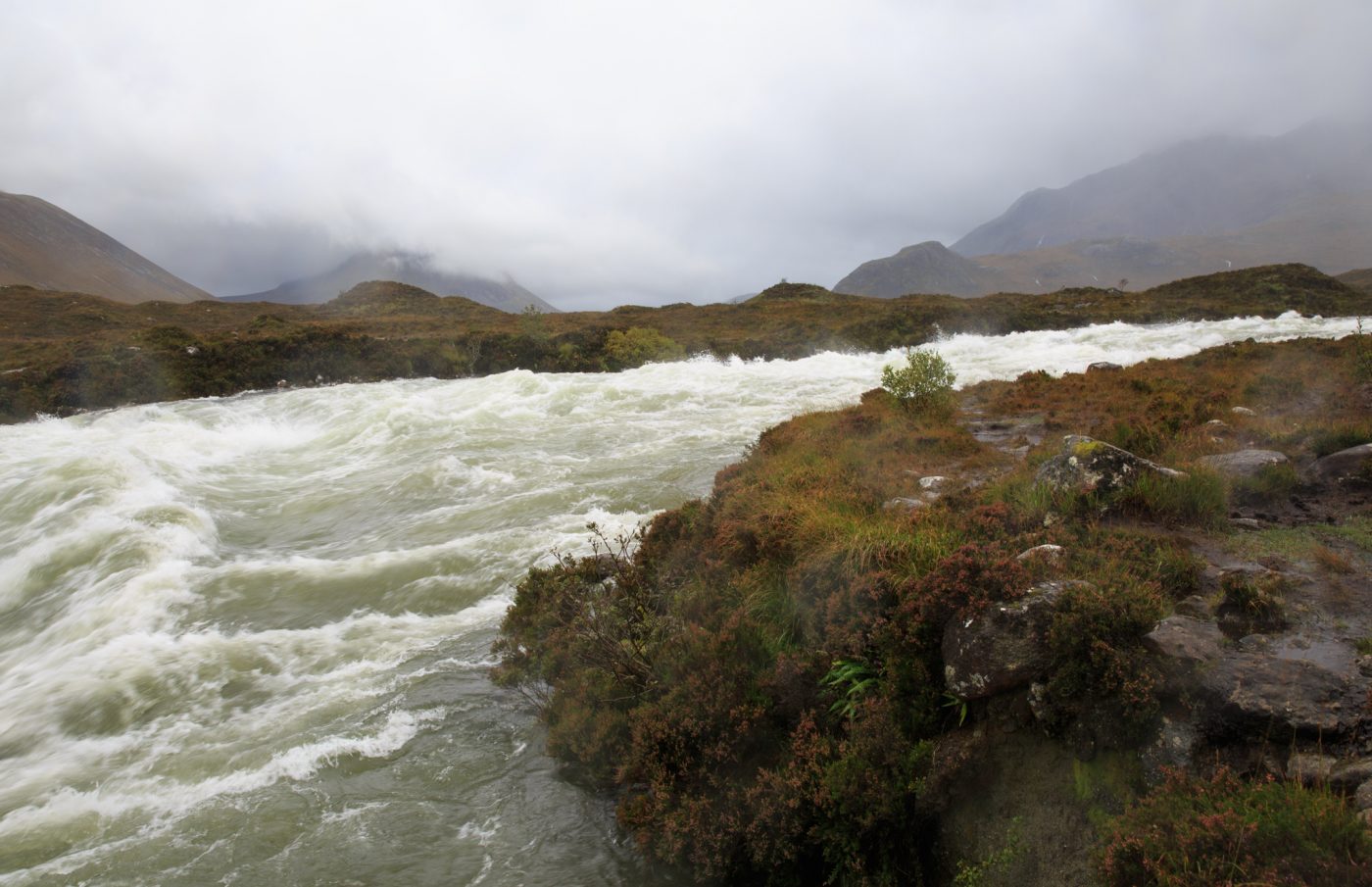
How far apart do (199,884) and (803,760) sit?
4.90 metres

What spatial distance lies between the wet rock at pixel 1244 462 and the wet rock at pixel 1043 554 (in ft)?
11.0

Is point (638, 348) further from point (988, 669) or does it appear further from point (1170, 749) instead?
point (1170, 749)

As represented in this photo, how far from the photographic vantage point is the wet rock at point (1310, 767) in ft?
11.3

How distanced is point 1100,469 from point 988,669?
392cm

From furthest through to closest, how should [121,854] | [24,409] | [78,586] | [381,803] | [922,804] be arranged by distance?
[24,409] < [78,586] < [381,803] < [121,854] < [922,804]

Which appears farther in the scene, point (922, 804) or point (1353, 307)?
point (1353, 307)

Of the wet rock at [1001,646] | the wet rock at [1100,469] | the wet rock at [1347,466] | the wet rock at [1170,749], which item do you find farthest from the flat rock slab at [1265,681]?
the wet rock at [1347,466]

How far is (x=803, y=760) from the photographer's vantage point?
510 cm

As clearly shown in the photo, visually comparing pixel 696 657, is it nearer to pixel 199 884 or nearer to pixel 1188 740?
pixel 1188 740

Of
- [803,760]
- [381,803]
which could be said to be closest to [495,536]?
[381,803]

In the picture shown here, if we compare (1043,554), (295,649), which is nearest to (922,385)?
(1043,554)

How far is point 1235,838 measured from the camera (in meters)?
3.17

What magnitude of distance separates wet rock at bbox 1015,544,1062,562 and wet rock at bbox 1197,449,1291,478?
3.36 m

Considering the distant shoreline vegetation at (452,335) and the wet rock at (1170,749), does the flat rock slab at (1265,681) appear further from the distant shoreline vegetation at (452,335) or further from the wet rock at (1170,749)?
the distant shoreline vegetation at (452,335)
